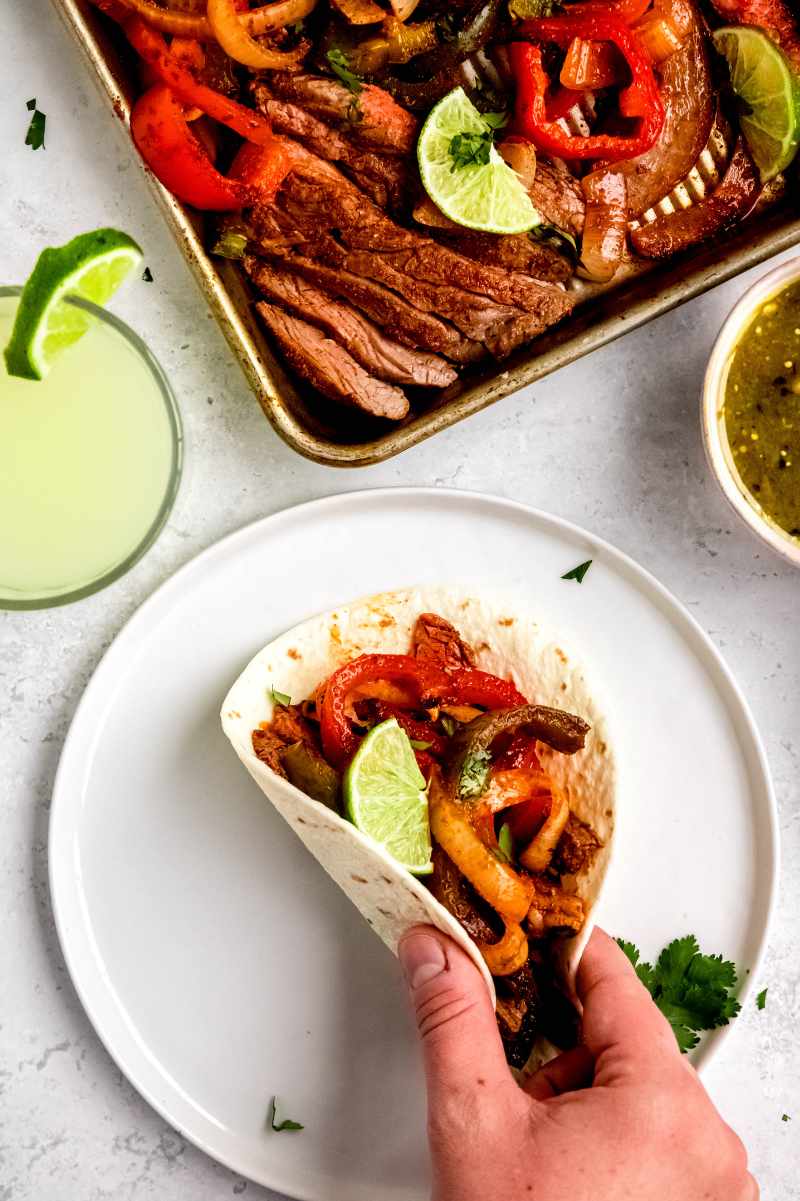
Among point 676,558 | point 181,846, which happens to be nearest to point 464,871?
point 181,846

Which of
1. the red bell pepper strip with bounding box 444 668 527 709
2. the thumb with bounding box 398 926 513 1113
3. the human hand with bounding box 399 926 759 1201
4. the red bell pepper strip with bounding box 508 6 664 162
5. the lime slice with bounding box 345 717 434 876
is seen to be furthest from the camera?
the red bell pepper strip with bounding box 444 668 527 709

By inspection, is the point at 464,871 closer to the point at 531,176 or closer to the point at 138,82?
the point at 531,176

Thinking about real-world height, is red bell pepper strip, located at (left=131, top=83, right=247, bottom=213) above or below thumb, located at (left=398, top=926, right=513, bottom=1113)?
above

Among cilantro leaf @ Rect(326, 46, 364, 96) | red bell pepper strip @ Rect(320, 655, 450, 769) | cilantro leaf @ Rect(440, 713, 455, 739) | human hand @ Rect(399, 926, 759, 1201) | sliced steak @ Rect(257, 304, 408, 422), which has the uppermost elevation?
cilantro leaf @ Rect(326, 46, 364, 96)

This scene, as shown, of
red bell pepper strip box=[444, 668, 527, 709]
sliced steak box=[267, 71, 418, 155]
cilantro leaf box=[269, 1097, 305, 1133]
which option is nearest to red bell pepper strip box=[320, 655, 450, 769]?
red bell pepper strip box=[444, 668, 527, 709]

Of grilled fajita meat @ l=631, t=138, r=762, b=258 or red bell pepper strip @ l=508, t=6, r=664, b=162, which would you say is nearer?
red bell pepper strip @ l=508, t=6, r=664, b=162

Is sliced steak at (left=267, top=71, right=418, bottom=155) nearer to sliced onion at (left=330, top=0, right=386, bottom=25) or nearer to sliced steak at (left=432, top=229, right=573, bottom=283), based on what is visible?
sliced onion at (left=330, top=0, right=386, bottom=25)

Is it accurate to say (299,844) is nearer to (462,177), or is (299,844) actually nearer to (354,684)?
(354,684)
